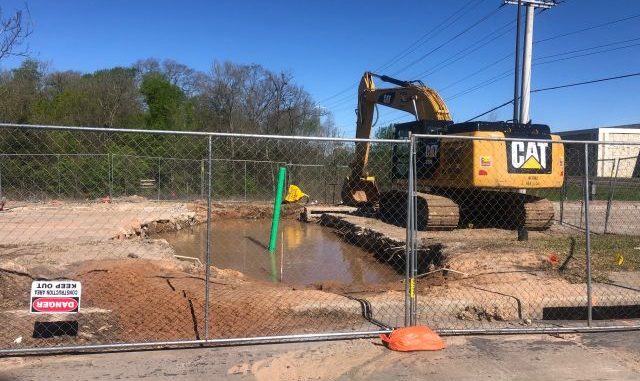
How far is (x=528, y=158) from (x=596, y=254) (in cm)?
346

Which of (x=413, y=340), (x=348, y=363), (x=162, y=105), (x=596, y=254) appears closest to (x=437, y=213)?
(x=596, y=254)

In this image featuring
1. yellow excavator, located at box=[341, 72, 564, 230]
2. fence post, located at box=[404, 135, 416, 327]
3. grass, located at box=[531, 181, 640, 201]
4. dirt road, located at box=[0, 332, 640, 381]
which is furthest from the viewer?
grass, located at box=[531, 181, 640, 201]

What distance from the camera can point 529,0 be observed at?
67.3 ft

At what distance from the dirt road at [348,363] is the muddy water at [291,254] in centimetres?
583

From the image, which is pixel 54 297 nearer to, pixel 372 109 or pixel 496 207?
pixel 496 207

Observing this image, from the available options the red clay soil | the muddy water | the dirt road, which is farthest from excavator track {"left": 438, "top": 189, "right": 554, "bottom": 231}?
the dirt road

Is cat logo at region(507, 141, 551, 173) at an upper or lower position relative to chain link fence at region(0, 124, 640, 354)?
upper

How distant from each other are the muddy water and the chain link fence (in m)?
0.09

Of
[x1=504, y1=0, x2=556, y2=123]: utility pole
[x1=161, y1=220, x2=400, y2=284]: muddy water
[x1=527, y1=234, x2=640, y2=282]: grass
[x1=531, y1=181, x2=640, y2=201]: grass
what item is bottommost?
[x1=161, y1=220, x2=400, y2=284]: muddy water

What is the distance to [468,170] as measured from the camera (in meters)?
13.0

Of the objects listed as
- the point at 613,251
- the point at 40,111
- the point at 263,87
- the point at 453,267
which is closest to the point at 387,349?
the point at 453,267

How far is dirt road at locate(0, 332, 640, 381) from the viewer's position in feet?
15.3

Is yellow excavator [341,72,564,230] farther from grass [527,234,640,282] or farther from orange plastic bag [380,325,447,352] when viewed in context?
orange plastic bag [380,325,447,352]

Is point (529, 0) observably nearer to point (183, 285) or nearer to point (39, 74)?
point (183, 285)
